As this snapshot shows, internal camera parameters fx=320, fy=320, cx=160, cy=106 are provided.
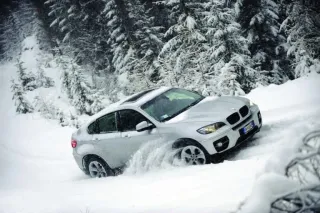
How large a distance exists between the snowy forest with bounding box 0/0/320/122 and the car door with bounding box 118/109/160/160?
21.6ft

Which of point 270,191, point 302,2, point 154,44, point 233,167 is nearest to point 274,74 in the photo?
point 302,2

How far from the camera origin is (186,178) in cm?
565

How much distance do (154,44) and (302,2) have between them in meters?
13.8

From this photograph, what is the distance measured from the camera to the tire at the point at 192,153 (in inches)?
261

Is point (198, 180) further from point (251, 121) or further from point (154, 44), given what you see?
point (154, 44)

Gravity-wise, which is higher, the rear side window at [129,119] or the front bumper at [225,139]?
the rear side window at [129,119]

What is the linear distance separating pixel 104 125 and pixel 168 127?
2.18m

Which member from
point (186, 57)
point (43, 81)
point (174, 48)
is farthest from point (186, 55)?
point (43, 81)

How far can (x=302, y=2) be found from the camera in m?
15.1

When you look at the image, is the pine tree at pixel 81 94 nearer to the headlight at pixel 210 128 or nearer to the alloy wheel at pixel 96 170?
the alloy wheel at pixel 96 170

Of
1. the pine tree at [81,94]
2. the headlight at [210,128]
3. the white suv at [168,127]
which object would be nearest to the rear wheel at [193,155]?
the white suv at [168,127]

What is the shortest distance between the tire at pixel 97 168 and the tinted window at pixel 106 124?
77 centimetres

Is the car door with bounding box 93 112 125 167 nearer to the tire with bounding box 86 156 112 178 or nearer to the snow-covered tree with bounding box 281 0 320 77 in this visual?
the tire with bounding box 86 156 112 178

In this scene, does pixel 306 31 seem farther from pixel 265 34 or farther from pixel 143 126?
pixel 143 126
